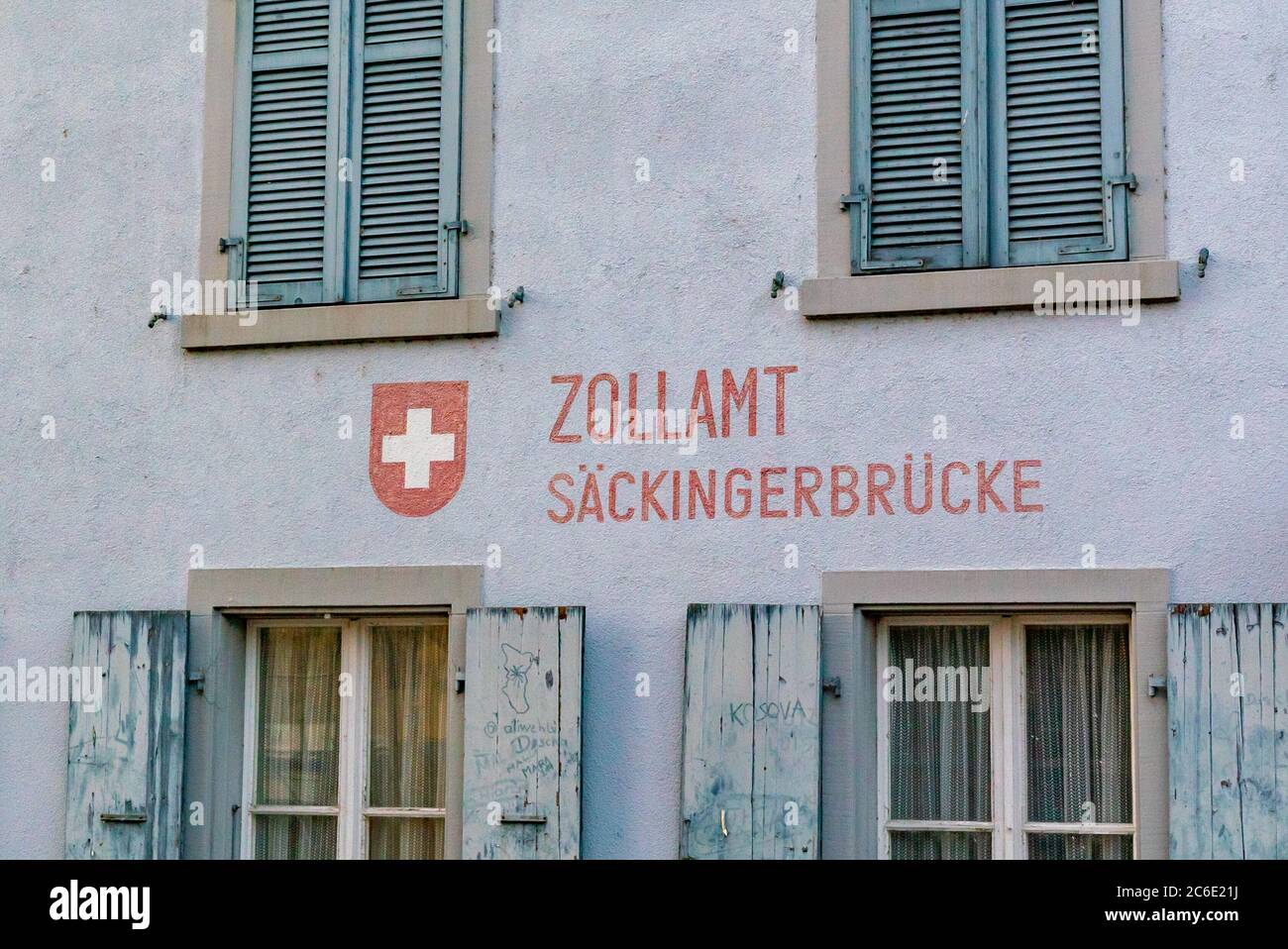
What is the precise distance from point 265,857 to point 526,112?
3.14 m

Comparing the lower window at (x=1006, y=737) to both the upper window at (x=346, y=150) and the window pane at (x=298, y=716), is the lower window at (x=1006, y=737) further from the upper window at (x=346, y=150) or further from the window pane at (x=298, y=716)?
the upper window at (x=346, y=150)

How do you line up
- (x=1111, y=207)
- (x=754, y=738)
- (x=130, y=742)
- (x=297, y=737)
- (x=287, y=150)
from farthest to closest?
(x=287, y=150) → (x=297, y=737) → (x=130, y=742) → (x=1111, y=207) → (x=754, y=738)

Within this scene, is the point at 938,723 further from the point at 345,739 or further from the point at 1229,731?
the point at 345,739

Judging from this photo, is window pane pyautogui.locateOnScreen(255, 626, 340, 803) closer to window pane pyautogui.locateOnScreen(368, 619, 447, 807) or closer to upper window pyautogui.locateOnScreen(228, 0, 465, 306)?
window pane pyautogui.locateOnScreen(368, 619, 447, 807)

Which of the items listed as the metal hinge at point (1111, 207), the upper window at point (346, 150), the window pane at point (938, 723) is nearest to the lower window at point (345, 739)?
the upper window at point (346, 150)

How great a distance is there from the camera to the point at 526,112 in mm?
7898

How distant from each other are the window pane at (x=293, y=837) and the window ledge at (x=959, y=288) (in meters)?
2.78

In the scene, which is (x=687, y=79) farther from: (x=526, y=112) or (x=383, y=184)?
(x=383, y=184)

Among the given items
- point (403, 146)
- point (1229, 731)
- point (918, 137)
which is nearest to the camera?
point (1229, 731)

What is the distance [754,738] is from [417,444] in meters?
1.79

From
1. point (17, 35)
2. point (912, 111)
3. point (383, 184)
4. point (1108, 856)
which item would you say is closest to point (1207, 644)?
point (1108, 856)

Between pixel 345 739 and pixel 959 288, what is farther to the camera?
pixel 345 739

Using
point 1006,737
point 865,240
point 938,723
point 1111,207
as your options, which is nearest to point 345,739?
point 938,723

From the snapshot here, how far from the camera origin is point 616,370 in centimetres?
762
